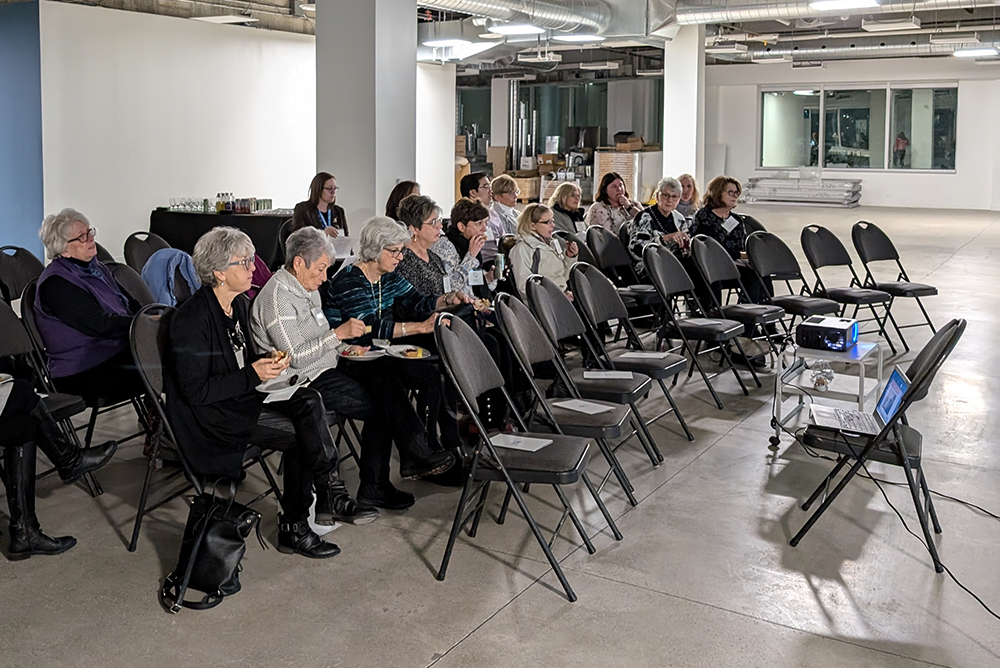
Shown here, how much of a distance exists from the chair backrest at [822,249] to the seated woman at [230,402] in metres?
5.04

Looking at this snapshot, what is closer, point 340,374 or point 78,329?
point 340,374

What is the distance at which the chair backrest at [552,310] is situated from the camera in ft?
15.3

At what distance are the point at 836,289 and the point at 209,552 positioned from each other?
17.4ft

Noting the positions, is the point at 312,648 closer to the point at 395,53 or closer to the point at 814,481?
the point at 814,481

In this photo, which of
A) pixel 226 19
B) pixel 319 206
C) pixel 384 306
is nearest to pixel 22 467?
pixel 384 306

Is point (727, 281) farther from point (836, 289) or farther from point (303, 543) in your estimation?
point (303, 543)

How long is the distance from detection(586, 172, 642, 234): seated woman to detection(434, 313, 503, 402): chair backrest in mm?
4474

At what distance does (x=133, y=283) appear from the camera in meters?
5.05

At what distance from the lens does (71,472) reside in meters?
3.99

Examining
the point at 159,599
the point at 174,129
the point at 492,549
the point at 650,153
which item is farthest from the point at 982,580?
the point at 650,153

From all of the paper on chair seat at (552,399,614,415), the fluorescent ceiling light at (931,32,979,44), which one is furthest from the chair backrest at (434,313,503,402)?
the fluorescent ceiling light at (931,32,979,44)

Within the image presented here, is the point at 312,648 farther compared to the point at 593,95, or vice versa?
the point at 593,95

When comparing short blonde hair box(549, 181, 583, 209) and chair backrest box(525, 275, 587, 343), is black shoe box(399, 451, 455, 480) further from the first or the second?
short blonde hair box(549, 181, 583, 209)

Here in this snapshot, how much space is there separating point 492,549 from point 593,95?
2407cm
